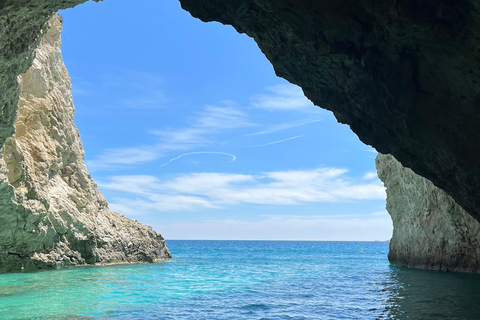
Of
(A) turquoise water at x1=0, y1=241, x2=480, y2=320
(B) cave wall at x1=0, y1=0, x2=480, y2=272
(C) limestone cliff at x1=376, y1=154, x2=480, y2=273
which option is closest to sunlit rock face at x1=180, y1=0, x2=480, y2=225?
(B) cave wall at x1=0, y1=0, x2=480, y2=272

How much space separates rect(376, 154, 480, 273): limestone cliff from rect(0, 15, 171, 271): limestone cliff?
25.2m

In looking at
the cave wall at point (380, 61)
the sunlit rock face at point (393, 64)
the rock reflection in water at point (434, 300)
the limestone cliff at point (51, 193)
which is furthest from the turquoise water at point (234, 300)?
the limestone cliff at point (51, 193)

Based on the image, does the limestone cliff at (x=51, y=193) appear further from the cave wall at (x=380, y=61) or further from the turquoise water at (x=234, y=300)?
the cave wall at (x=380, y=61)

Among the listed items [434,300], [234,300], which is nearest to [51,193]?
[234,300]

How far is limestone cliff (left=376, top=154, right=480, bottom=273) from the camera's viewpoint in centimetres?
2414

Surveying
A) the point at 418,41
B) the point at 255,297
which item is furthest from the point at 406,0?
the point at 255,297

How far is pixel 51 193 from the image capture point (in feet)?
97.3

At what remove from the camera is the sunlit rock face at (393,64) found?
809cm

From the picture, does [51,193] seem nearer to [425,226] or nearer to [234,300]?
[234,300]

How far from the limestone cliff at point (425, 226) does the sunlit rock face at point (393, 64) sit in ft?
44.0

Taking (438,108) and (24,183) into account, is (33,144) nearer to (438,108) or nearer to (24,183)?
(24,183)

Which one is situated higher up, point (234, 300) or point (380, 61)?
point (380, 61)

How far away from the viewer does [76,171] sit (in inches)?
1352

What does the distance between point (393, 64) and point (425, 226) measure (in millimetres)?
22804
